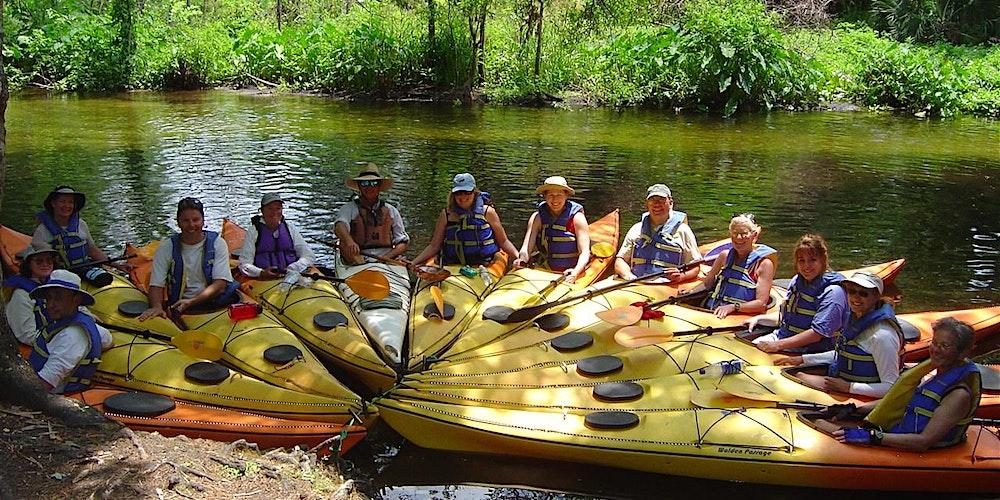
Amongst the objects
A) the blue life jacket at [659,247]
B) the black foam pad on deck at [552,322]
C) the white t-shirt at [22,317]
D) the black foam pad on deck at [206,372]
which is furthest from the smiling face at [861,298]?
the white t-shirt at [22,317]

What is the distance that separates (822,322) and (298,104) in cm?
1494

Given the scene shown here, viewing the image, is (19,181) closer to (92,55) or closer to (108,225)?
(108,225)

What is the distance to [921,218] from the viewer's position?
9.06 metres

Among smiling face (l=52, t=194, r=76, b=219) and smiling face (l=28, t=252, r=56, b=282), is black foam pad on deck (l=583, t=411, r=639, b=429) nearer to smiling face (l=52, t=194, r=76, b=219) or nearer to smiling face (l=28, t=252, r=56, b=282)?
smiling face (l=28, t=252, r=56, b=282)

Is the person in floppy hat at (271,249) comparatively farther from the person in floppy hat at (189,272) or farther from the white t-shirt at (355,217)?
the person in floppy hat at (189,272)

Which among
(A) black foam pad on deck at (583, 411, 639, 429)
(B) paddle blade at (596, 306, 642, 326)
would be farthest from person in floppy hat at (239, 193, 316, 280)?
(A) black foam pad on deck at (583, 411, 639, 429)

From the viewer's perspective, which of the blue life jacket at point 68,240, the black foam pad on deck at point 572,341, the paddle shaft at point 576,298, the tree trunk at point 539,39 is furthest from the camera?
the tree trunk at point 539,39

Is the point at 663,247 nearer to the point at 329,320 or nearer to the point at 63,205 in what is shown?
the point at 329,320

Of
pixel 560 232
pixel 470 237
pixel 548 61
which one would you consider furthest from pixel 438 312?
pixel 548 61

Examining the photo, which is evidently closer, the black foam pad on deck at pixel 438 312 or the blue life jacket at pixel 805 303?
the blue life jacket at pixel 805 303

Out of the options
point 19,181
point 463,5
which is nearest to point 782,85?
point 463,5

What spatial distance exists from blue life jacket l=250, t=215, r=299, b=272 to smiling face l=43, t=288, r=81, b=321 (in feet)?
5.88

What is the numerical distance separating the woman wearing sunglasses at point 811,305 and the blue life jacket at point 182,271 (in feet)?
10.4

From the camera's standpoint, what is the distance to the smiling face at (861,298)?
394cm
